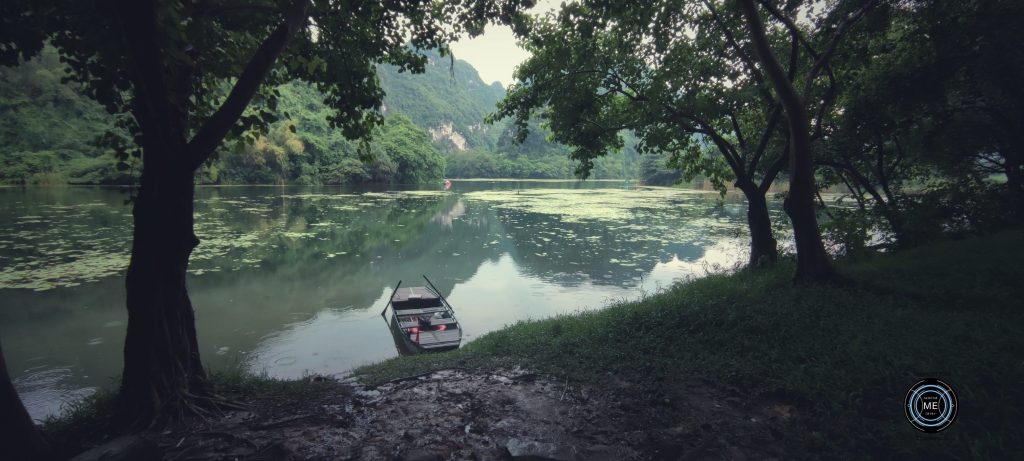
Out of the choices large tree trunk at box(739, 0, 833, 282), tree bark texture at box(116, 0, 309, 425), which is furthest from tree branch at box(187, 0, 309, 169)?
large tree trunk at box(739, 0, 833, 282)

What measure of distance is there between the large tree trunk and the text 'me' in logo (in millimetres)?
3793

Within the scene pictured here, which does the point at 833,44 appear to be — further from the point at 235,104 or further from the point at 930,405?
the point at 235,104

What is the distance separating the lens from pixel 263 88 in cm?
634

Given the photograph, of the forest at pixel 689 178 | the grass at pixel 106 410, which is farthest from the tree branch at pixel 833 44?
the grass at pixel 106 410

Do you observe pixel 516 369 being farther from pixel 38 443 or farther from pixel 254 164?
pixel 254 164

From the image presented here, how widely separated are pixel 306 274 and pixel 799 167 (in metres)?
17.4

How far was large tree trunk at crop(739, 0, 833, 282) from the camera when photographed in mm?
7234

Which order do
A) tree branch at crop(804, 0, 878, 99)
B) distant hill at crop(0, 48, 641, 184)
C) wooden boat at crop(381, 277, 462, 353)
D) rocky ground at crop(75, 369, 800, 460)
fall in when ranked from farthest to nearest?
distant hill at crop(0, 48, 641, 184)
wooden boat at crop(381, 277, 462, 353)
tree branch at crop(804, 0, 878, 99)
rocky ground at crop(75, 369, 800, 460)

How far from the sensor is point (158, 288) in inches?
177

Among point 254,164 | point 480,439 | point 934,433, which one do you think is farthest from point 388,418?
point 254,164

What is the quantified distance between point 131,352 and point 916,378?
7.98m

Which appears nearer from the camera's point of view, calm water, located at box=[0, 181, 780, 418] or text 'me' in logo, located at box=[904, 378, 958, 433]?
text 'me' in logo, located at box=[904, 378, 958, 433]

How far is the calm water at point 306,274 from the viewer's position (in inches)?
432

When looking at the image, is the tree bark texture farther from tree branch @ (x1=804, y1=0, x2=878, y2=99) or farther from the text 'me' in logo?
tree branch @ (x1=804, y1=0, x2=878, y2=99)
